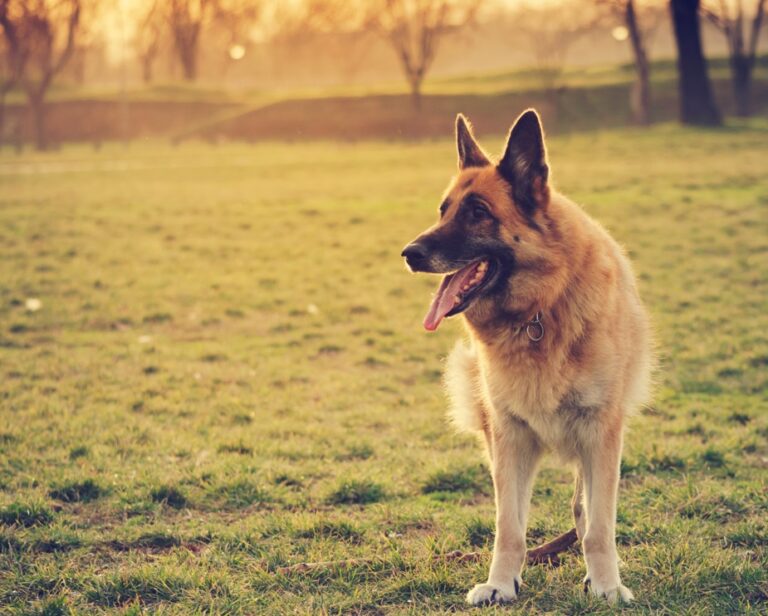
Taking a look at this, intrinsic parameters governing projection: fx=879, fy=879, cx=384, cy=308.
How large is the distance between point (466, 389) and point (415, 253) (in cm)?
118

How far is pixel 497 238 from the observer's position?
4453 mm

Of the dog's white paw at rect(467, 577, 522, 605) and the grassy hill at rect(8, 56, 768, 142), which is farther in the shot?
the grassy hill at rect(8, 56, 768, 142)

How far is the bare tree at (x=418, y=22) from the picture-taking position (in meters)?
59.9

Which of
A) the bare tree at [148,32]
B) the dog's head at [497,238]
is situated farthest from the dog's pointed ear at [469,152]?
the bare tree at [148,32]

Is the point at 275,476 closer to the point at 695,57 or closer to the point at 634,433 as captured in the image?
the point at 634,433

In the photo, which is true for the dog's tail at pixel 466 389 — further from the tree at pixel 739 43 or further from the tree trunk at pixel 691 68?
the tree at pixel 739 43

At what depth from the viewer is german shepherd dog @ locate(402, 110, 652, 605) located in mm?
4406

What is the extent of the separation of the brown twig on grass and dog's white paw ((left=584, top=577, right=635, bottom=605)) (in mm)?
511

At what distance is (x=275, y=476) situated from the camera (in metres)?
6.42

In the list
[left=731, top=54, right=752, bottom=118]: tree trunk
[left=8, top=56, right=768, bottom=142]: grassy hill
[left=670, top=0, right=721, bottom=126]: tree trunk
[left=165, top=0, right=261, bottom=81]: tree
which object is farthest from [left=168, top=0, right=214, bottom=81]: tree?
[left=670, top=0, right=721, bottom=126]: tree trunk

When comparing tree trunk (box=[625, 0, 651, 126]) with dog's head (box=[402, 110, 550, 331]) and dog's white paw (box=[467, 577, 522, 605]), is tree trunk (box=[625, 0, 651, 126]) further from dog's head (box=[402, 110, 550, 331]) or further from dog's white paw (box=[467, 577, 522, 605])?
dog's white paw (box=[467, 577, 522, 605])

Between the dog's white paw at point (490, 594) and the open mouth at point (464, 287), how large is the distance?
1.33m

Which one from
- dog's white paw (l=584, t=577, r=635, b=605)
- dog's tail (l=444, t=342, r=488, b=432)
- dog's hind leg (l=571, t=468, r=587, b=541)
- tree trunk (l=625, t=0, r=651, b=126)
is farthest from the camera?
tree trunk (l=625, t=0, r=651, b=126)

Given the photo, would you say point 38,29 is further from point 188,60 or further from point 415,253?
point 415,253
